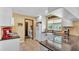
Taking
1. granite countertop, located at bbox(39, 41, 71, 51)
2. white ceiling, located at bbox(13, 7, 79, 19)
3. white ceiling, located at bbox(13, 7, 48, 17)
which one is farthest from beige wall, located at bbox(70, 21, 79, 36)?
white ceiling, located at bbox(13, 7, 48, 17)

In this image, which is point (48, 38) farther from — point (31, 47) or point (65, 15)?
point (65, 15)

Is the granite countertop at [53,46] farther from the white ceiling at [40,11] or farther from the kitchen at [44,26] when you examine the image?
the white ceiling at [40,11]

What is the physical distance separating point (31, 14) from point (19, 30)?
315 mm

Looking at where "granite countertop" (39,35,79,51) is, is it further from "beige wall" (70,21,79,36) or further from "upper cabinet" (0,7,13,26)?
"upper cabinet" (0,7,13,26)

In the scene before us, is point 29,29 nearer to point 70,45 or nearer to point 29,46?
point 29,46

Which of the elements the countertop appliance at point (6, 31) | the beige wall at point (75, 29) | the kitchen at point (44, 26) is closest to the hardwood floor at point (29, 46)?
the kitchen at point (44, 26)

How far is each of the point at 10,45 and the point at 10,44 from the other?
16 millimetres

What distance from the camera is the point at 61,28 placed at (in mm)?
1913

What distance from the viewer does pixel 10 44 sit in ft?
6.25

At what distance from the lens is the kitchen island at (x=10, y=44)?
1879 millimetres

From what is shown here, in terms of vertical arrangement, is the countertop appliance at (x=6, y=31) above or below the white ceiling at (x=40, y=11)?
below

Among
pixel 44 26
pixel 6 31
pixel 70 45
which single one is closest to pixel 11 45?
pixel 6 31
